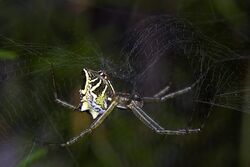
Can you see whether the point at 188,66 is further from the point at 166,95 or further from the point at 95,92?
the point at 95,92

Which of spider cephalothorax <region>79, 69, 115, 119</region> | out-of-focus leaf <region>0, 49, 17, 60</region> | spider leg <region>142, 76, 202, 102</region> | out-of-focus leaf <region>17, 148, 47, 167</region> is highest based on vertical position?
out-of-focus leaf <region>0, 49, 17, 60</region>

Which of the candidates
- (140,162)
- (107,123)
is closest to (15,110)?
(107,123)

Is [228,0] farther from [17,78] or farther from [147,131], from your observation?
[17,78]

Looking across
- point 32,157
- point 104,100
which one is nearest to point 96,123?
point 104,100

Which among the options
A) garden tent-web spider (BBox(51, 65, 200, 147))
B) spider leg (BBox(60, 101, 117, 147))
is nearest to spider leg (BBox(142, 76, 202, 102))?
garden tent-web spider (BBox(51, 65, 200, 147))

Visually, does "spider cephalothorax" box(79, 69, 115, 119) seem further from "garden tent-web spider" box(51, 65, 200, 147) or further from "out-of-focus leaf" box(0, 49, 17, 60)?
"out-of-focus leaf" box(0, 49, 17, 60)
